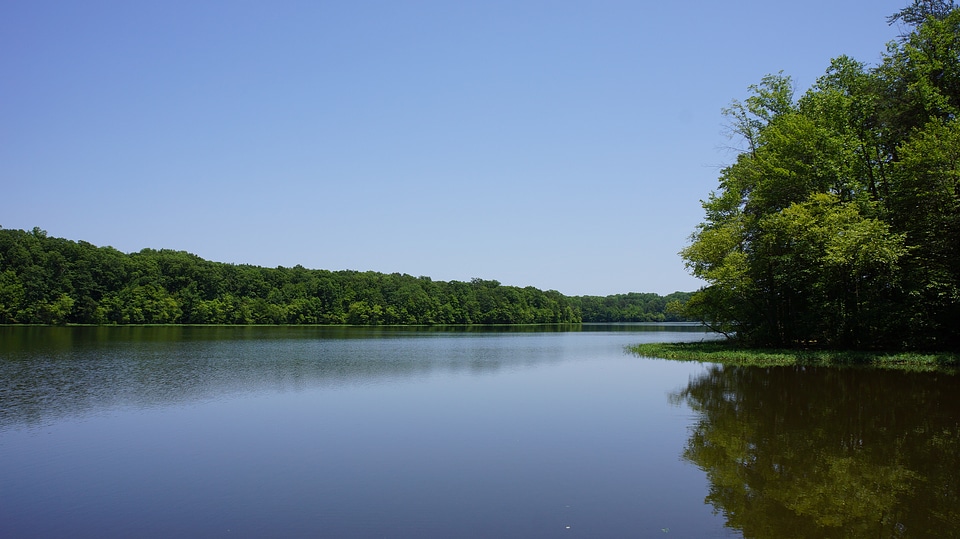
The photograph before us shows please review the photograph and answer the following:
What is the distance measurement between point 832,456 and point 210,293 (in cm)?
9905

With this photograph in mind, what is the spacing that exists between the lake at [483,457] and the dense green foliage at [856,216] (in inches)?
258

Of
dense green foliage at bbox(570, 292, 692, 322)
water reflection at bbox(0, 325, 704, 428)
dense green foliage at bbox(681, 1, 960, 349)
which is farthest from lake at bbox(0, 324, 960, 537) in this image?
dense green foliage at bbox(570, 292, 692, 322)

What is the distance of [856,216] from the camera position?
26.6m

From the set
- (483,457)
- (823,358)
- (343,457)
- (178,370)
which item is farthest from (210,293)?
(483,457)

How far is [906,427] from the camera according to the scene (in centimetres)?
1270

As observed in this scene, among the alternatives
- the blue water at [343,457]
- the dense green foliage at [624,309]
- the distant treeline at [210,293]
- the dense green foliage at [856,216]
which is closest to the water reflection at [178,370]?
the blue water at [343,457]

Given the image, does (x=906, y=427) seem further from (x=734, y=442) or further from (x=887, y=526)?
(x=887, y=526)

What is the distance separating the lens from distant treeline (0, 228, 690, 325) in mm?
78125

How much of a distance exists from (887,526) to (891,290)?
25282 mm

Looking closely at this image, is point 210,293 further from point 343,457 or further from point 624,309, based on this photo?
point 624,309

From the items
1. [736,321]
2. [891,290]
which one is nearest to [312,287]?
[736,321]

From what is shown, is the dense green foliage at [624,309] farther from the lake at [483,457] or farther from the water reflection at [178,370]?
the lake at [483,457]

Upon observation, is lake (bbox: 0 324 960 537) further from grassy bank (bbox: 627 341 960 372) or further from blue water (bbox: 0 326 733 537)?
grassy bank (bbox: 627 341 960 372)

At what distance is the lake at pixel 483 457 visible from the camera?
24.8 ft
